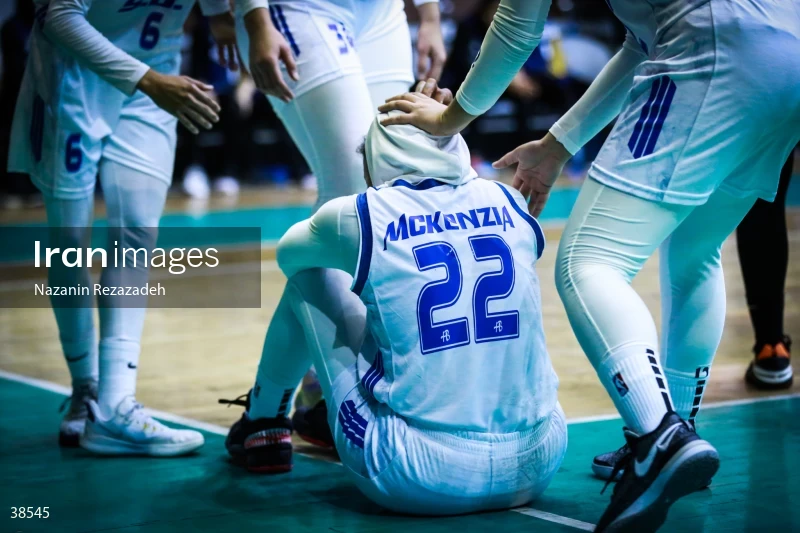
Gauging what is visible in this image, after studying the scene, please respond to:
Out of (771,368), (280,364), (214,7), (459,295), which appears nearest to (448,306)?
(459,295)

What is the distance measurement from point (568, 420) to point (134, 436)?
1.40m

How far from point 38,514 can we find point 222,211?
8547mm

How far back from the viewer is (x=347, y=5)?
12.0 feet

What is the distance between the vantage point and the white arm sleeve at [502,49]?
2512mm

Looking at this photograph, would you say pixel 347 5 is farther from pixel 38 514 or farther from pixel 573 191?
pixel 573 191

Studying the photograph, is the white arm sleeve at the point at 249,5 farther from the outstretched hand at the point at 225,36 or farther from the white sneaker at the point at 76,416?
the white sneaker at the point at 76,416

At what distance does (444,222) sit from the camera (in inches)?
108

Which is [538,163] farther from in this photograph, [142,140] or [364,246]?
[142,140]

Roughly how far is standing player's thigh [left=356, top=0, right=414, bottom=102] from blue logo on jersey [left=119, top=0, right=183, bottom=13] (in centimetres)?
60

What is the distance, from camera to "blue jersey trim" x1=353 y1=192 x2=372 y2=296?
2688mm

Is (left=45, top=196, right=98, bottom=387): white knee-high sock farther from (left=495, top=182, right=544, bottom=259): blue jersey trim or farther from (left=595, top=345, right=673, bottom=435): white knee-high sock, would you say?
(left=595, top=345, right=673, bottom=435): white knee-high sock

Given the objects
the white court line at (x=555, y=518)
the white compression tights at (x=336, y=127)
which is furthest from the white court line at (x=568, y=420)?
the white compression tights at (x=336, y=127)

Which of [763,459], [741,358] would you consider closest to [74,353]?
[763,459]

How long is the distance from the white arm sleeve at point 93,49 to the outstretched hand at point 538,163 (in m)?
1.20
